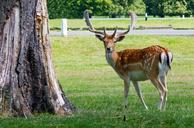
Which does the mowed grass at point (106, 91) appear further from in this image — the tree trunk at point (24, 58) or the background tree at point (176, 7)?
the background tree at point (176, 7)

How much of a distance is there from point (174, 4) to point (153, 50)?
5324 centimetres

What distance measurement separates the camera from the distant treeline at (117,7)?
60.1m

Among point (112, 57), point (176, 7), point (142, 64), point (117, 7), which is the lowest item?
point (176, 7)

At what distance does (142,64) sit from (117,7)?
50.6m

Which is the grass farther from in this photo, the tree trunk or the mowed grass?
the tree trunk

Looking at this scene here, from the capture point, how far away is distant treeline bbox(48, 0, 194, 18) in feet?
197

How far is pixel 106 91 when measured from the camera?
731 inches

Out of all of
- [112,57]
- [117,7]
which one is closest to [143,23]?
[117,7]

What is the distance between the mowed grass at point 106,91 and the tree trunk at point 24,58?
412mm

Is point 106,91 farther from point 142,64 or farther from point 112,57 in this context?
point 142,64

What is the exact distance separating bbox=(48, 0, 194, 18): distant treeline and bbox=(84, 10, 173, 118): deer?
42217 millimetres

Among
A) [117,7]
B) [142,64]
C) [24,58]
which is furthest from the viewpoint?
[117,7]

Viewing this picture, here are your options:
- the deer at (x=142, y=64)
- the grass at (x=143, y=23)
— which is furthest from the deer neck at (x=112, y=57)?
the grass at (x=143, y=23)

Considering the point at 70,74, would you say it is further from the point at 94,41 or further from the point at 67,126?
the point at 67,126
